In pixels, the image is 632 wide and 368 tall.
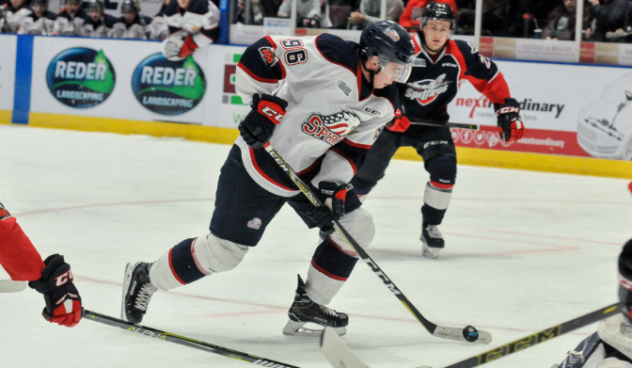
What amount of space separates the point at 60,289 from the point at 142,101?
23.4ft

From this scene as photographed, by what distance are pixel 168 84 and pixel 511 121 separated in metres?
5.28

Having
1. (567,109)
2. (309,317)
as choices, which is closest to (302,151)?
(309,317)

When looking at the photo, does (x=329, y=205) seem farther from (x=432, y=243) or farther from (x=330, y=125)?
(x=432, y=243)

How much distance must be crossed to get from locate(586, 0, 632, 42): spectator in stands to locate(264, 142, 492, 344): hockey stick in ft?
17.7

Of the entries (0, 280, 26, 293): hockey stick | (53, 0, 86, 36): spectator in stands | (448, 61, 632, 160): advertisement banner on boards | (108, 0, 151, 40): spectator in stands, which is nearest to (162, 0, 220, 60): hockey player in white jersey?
(108, 0, 151, 40): spectator in stands

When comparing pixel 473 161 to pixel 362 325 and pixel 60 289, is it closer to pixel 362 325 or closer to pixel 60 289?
pixel 362 325

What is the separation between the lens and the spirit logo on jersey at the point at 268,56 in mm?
2503

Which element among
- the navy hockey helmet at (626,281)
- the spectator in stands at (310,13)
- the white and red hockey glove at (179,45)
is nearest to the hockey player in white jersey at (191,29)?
the white and red hockey glove at (179,45)

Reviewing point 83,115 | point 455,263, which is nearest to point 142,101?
point 83,115

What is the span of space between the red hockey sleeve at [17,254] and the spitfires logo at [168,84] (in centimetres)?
678

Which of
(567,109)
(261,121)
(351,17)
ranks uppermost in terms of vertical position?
(351,17)

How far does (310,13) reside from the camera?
8398mm

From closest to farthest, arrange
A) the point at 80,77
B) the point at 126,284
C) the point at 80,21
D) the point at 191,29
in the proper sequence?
the point at 126,284
the point at 191,29
the point at 80,77
the point at 80,21

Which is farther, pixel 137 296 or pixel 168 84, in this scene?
pixel 168 84
